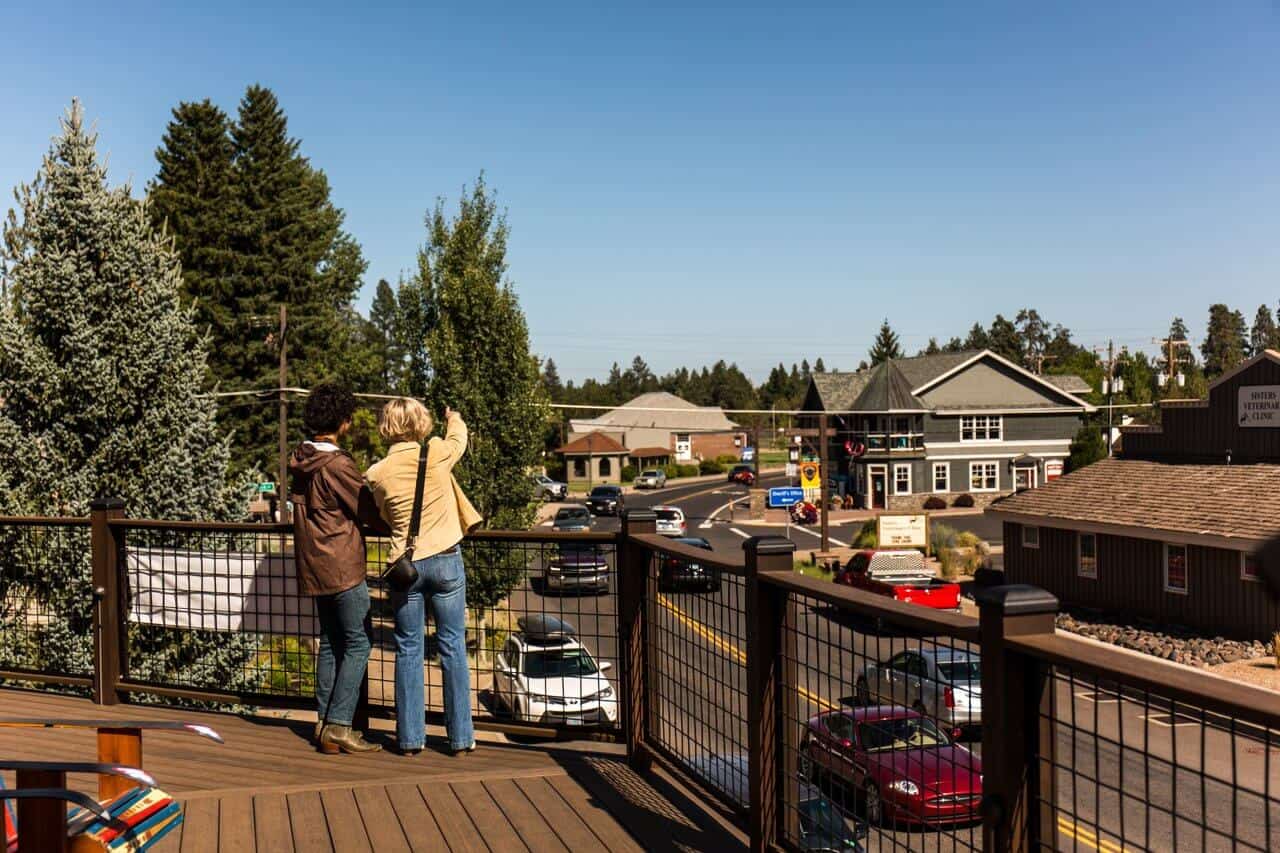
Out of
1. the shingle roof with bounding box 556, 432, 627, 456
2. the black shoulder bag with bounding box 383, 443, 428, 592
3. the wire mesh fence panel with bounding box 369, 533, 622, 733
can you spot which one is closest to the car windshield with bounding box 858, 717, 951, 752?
the wire mesh fence panel with bounding box 369, 533, 622, 733

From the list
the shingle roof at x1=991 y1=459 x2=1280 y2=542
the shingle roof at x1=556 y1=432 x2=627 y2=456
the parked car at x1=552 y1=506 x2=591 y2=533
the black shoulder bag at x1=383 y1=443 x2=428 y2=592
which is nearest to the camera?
the black shoulder bag at x1=383 y1=443 x2=428 y2=592

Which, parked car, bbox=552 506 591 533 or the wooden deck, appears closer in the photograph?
the wooden deck

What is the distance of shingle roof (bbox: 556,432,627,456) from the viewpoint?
3447 inches

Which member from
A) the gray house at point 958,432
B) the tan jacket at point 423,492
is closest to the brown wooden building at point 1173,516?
the tan jacket at point 423,492

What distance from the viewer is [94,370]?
38.9 ft

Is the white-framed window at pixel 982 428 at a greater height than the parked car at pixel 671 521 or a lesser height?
greater

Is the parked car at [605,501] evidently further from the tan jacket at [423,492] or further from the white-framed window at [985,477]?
the tan jacket at [423,492]

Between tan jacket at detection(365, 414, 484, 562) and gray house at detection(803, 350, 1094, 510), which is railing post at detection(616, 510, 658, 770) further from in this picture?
gray house at detection(803, 350, 1094, 510)

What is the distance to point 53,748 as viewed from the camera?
590 centimetres

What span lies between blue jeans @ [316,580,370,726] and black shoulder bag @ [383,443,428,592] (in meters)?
0.34

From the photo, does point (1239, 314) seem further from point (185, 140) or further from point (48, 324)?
point (48, 324)

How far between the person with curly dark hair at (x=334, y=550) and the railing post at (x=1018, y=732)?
3688mm

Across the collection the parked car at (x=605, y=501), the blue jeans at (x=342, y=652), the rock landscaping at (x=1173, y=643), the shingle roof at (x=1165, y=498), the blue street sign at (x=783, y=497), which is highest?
the blue jeans at (x=342, y=652)

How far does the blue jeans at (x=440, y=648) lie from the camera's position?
5.55m
